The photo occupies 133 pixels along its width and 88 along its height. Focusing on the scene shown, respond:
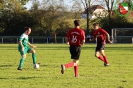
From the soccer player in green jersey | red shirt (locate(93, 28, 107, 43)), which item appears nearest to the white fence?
red shirt (locate(93, 28, 107, 43))

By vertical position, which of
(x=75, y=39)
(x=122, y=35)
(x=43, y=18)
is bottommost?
(x=122, y=35)

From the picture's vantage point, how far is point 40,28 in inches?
2496

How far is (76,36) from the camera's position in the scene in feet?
38.3

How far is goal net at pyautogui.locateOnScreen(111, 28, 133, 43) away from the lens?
55062mm

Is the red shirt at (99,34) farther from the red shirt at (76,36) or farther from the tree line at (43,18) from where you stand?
the tree line at (43,18)

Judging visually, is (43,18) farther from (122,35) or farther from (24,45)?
(24,45)

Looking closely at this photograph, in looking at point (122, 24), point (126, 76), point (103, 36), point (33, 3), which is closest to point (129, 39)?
point (122, 24)

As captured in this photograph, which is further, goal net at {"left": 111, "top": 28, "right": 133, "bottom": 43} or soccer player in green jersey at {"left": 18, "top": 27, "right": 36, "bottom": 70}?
goal net at {"left": 111, "top": 28, "right": 133, "bottom": 43}

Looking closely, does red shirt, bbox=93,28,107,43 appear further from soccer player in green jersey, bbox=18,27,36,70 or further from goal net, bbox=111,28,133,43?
goal net, bbox=111,28,133,43

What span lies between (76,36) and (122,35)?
147 ft

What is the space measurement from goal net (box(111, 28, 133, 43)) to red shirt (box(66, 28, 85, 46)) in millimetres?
43828

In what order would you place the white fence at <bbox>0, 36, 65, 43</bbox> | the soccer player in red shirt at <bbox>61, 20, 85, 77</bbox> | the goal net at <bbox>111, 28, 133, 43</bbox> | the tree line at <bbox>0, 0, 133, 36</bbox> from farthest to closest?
the tree line at <bbox>0, 0, 133, 36</bbox>
the white fence at <bbox>0, 36, 65, 43</bbox>
the goal net at <bbox>111, 28, 133, 43</bbox>
the soccer player in red shirt at <bbox>61, 20, 85, 77</bbox>

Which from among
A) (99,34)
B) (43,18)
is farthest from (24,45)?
(43,18)

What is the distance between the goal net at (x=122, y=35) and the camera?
5506 centimetres
